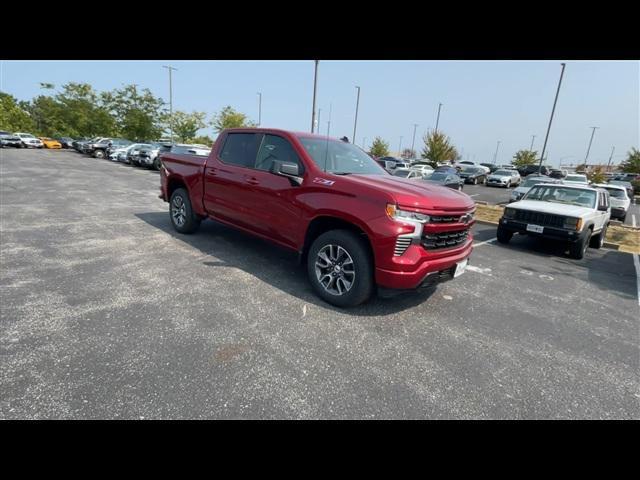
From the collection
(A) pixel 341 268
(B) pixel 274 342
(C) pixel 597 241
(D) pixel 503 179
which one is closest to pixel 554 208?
(C) pixel 597 241

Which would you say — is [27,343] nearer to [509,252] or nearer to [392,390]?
[392,390]

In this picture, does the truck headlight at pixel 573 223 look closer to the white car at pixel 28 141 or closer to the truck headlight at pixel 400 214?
the truck headlight at pixel 400 214

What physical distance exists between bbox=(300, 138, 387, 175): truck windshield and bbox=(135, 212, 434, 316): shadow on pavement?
1.54m

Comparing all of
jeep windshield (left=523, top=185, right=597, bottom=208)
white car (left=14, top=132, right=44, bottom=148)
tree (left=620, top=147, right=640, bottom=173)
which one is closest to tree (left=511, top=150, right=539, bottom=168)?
tree (left=620, top=147, right=640, bottom=173)

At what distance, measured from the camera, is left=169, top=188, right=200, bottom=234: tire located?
227 inches

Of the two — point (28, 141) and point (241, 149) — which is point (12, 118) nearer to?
point (28, 141)

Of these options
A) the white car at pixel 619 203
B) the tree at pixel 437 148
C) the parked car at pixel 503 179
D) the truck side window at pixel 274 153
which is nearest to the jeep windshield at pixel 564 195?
the truck side window at pixel 274 153

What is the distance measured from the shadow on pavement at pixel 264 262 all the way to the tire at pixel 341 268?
0.51ft

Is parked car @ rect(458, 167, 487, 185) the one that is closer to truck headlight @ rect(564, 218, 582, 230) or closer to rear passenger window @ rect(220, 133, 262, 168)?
truck headlight @ rect(564, 218, 582, 230)

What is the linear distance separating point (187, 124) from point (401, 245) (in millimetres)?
53502

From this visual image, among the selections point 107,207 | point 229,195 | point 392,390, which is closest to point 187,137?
point 107,207

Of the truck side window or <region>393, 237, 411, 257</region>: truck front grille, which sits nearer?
<region>393, 237, 411, 257</region>: truck front grille

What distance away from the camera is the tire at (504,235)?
752 cm
